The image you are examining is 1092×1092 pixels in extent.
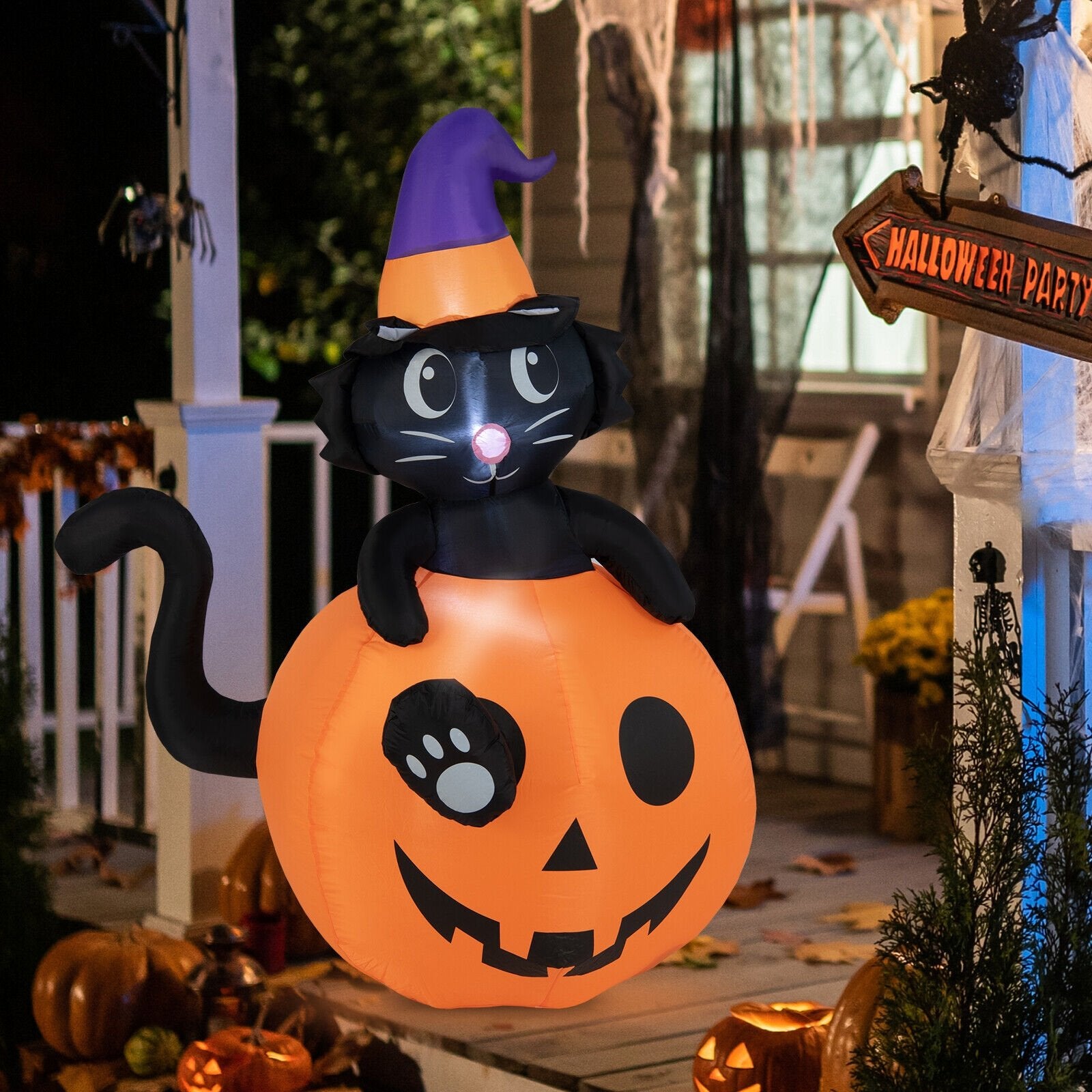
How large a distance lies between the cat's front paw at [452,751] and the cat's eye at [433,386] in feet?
1.28

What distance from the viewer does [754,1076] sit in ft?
10.2

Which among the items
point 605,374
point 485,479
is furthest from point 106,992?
point 605,374

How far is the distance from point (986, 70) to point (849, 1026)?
1438mm

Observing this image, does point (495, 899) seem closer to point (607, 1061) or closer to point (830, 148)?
point (607, 1061)

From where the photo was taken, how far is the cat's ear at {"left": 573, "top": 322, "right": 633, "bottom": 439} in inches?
107

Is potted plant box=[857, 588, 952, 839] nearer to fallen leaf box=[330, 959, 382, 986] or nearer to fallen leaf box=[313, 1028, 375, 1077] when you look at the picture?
fallen leaf box=[330, 959, 382, 986]

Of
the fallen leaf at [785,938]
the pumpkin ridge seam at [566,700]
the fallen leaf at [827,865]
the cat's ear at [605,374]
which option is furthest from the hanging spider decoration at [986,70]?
the fallen leaf at [827,865]

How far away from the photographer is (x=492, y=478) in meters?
2.61

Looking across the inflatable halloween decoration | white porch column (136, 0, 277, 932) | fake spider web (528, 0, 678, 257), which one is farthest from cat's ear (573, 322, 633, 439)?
white porch column (136, 0, 277, 932)

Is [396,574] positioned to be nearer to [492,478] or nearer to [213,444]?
[492,478]

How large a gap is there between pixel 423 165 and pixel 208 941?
1.95 metres

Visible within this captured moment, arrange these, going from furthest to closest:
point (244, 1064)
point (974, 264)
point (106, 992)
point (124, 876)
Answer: point (124, 876), point (106, 992), point (244, 1064), point (974, 264)

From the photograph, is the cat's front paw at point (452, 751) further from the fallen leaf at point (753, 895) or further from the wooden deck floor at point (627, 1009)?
the fallen leaf at point (753, 895)

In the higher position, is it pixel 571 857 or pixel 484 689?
pixel 484 689
